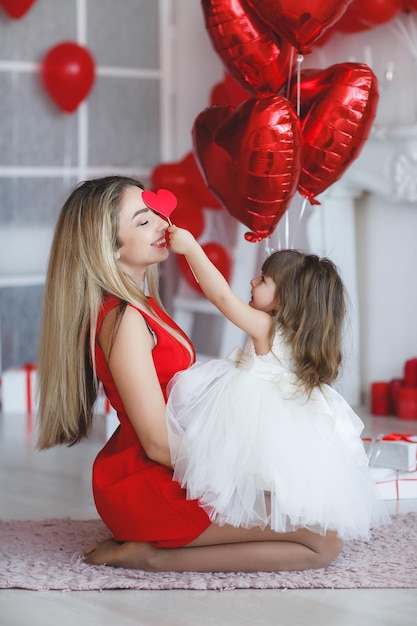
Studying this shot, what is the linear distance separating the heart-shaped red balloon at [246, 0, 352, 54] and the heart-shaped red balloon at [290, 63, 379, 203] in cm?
13

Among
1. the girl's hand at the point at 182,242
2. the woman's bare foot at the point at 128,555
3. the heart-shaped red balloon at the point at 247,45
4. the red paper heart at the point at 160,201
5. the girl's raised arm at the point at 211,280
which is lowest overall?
the woman's bare foot at the point at 128,555

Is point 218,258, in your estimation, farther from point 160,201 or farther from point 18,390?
point 160,201

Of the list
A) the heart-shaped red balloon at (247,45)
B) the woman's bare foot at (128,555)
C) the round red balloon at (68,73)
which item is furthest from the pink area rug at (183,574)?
the round red balloon at (68,73)

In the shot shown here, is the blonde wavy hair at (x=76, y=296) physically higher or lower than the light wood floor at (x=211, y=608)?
higher

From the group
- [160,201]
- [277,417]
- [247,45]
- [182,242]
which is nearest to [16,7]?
[247,45]

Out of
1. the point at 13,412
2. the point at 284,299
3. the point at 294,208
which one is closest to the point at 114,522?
the point at 284,299

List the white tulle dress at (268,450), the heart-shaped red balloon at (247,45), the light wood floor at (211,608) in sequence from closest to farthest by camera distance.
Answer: the light wood floor at (211,608), the white tulle dress at (268,450), the heart-shaped red balloon at (247,45)

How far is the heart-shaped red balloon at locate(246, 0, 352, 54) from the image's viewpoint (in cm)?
244

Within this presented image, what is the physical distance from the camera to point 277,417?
1.84 metres

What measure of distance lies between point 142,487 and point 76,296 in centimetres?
38

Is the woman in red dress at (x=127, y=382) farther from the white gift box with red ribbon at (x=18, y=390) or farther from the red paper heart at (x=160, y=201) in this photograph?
the white gift box with red ribbon at (x=18, y=390)

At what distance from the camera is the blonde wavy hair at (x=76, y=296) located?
75.9 inches

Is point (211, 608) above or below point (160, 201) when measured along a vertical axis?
below

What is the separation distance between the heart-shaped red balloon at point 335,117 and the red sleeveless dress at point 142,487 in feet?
2.65
